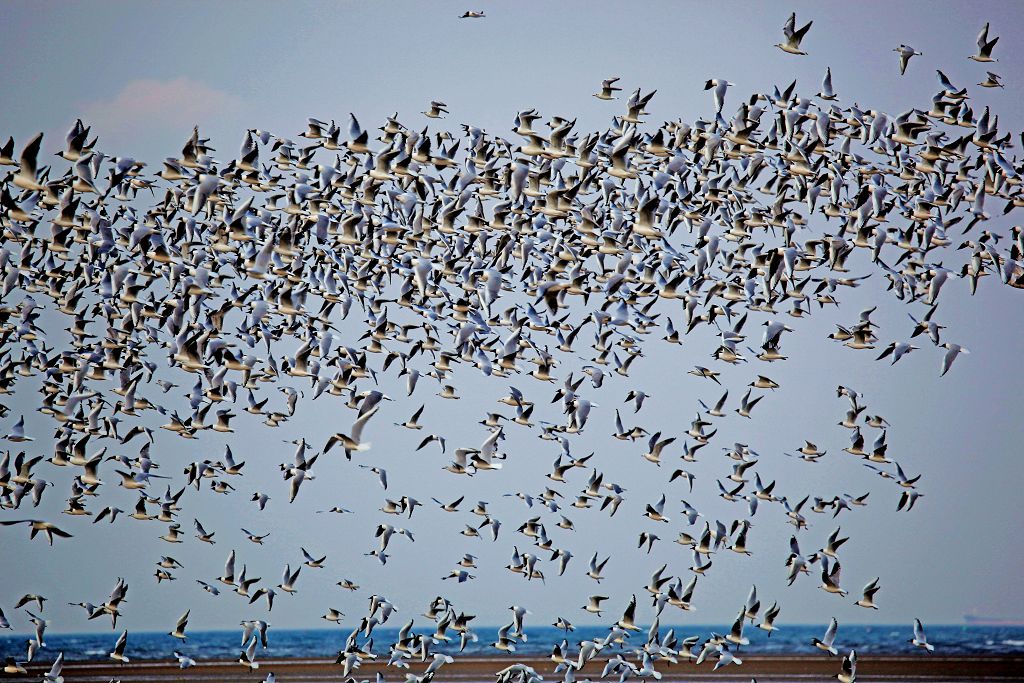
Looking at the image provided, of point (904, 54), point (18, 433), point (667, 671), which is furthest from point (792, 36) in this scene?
point (667, 671)

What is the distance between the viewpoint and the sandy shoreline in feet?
138

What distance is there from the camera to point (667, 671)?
44.8 metres

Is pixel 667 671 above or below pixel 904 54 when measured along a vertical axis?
below

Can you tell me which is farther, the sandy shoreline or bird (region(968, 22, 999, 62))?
the sandy shoreline

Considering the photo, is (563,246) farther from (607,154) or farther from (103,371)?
(103,371)

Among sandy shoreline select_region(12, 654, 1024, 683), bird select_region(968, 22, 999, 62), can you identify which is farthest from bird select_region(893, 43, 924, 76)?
sandy shoreline select_region(12, 654, 1024, 683)

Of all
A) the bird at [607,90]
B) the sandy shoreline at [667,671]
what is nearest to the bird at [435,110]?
the bird at [607,90]

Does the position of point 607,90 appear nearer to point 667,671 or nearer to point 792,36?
point 792,36

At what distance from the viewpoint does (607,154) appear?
27281 mm

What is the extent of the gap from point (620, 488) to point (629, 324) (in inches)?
148

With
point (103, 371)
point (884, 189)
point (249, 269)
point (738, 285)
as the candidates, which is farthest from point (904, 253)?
point (103, 371)

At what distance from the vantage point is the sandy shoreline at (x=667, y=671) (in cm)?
4203

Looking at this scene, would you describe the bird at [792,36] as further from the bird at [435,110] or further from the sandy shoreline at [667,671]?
the sandy shoreline at [667,671]

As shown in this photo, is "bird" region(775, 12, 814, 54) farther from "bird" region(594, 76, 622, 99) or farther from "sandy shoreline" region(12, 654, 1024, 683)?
"sandy shoreline" region(12, 654, 1024, 683)
